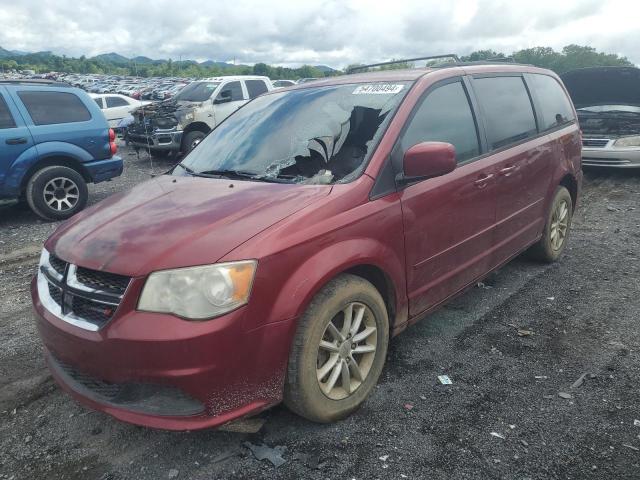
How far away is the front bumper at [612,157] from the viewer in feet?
27.9

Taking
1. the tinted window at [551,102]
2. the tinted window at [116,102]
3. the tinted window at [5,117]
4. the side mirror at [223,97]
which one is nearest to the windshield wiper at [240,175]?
the tinted window at [551,102]

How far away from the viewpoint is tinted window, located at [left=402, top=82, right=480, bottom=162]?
10.2ft

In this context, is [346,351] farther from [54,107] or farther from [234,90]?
[234,90]

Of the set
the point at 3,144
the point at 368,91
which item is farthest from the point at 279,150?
the point at 3,144

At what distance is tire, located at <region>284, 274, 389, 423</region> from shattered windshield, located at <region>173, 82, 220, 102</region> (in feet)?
35.0

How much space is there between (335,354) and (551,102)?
3.54 metres

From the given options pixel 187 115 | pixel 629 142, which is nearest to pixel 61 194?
pixel 187 115

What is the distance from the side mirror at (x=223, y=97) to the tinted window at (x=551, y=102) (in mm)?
8900

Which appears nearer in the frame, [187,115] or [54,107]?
[54,107]

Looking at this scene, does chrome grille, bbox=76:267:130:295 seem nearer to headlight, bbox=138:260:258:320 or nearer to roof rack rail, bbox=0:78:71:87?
headlight, bbox=138:260:258:320

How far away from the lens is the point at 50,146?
7191 mm

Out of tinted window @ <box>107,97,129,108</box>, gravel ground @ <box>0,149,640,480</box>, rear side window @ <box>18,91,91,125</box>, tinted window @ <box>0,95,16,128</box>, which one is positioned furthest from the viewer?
tinted window @ <box>107,97,129,108</box>

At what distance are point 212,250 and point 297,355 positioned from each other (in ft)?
2.08

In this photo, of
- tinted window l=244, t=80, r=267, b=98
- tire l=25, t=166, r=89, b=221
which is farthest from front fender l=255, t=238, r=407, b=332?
tinted window l=244, t=80, r=267, b=98
